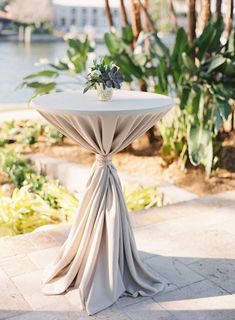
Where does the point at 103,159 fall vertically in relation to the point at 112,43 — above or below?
below

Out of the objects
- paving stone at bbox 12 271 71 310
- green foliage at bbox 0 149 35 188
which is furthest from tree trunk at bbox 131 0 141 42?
paving stone at bbox 12 271 71 310

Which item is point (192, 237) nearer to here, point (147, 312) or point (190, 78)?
point (147, 312)

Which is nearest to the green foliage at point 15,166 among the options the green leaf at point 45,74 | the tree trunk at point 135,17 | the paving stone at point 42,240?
the green leaf at point 45,74

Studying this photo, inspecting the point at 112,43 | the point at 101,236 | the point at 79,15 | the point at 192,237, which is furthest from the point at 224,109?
the point at 79,15

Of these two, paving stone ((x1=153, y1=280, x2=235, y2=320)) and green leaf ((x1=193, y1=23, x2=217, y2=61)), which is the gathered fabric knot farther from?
green leaf ((x1=193, y1=23, x2=217, y2=61))

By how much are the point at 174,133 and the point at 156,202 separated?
2.32 feet

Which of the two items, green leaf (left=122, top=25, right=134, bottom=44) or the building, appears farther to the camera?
the building

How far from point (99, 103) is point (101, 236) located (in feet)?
1.80

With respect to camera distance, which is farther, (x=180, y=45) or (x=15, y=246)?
(x=180, y=45)

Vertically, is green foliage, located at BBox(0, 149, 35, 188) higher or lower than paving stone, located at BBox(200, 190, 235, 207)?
lower

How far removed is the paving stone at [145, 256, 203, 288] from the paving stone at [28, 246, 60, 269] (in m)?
0.48

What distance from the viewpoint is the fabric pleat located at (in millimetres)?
1775

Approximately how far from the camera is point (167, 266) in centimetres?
221

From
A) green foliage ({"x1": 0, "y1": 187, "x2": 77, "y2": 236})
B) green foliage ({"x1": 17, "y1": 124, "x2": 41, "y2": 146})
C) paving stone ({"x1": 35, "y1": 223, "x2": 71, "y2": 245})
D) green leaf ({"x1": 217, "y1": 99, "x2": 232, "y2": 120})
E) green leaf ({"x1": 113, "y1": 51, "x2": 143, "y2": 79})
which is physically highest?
green leaf ({"x1": 113, "y1": 51, "x2": 143, "y2": 79})
